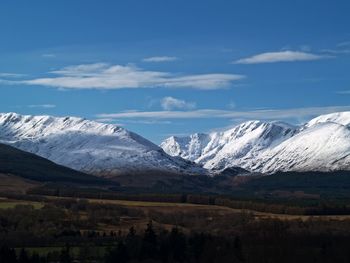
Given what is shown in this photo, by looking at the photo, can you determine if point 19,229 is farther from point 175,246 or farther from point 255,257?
point 255,257

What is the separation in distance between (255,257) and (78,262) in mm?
28887

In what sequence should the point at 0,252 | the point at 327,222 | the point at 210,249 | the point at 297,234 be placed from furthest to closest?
1. the point at 327,222
2. the point at 297,234
3. the point at 210,249
4. the point at 0,252

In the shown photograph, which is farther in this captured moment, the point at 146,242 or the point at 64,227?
the point at 64,227

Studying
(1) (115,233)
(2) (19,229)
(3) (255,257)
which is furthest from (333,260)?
(2) (19,229)

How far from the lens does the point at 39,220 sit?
7274 inches

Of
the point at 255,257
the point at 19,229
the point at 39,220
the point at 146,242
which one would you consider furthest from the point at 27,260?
the point at 39,220

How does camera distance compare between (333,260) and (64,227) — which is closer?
(333,260)

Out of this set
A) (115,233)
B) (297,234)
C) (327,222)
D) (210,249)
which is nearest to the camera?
(210,249)

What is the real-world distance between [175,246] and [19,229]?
43.3m

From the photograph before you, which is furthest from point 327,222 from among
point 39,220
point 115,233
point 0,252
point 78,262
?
→ point 0,252

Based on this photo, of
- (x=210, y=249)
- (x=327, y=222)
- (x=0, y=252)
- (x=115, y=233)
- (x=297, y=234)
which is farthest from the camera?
(x=327, y=222)

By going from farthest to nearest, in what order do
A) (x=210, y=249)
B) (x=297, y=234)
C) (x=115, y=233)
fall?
(x=115, y=233) < (x=297, y=234) < (x=210, y=249)

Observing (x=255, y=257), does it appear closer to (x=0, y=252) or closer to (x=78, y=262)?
(x=78, y=262)

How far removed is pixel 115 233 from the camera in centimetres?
17625
